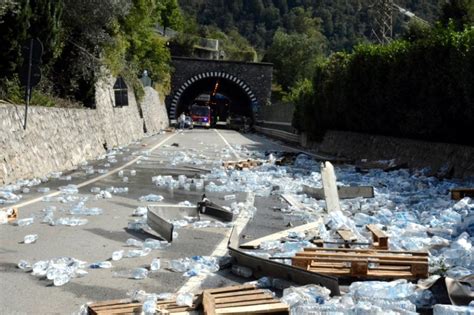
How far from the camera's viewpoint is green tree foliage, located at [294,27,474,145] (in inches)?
810

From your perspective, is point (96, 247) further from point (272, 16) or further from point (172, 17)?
point (272, 16)

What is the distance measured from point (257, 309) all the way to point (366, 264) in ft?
6.71

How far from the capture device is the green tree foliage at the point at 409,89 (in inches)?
810

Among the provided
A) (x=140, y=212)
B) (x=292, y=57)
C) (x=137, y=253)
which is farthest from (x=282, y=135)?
(x=292, y=57)

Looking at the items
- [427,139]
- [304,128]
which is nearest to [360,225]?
[427,139]

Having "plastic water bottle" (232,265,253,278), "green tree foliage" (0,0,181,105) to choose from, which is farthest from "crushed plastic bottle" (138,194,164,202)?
"green tree foliage" (0,0,181,105)

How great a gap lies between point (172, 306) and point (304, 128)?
1445 inches

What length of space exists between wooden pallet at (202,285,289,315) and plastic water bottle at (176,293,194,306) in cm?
14

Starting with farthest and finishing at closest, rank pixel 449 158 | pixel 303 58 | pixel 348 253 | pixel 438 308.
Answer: pixel 303 58 < pixel 449 158 < pixel 348 253 < pixel 438 308

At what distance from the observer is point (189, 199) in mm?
14898

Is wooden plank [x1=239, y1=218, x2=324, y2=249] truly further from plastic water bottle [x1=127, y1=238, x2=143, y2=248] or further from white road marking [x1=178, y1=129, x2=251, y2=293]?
plastic water bottle [x1=127, y1=238, x2=143, y2=248]

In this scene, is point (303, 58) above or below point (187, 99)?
above

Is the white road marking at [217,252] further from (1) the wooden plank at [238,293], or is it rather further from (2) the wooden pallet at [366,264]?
(2) the wooden pallet at [366,264]

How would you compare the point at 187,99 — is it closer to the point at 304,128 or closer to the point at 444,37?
the point at 304,128
